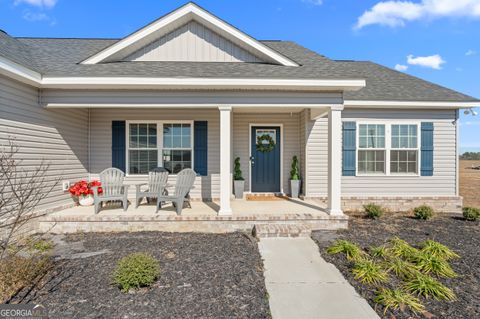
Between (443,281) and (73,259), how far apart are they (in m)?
4.63

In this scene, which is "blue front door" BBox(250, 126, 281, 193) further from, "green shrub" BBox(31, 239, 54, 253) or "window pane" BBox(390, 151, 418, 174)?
"green shrub" BBox(31, 239, 54, 253)

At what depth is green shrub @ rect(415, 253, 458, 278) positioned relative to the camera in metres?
3.35

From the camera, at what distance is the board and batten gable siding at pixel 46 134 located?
4.50 meters

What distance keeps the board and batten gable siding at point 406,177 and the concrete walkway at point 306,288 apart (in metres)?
3.29

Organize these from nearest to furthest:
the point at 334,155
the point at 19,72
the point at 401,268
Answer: the point at 401,268
the point at 19,72
the point at 334,155

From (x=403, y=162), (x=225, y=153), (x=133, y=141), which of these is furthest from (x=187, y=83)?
(x=403, y=162)

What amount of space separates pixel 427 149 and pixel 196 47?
21.0ft

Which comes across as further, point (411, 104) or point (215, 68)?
point (411, 104)

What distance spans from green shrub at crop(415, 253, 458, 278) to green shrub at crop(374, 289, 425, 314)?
2.79 ft

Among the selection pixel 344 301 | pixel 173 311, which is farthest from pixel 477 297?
pixel 173 311

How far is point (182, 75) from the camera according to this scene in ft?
16.6

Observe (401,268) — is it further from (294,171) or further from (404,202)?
(404,202)

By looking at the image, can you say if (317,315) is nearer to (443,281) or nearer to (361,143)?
(443,281)

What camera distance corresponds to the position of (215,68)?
5621mm
